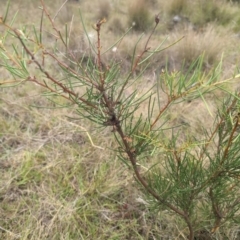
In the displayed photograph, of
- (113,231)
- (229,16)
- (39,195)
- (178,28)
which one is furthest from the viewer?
(229,16)

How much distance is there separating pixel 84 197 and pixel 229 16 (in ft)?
9.64

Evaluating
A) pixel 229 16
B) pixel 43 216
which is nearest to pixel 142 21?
pixel 229 16

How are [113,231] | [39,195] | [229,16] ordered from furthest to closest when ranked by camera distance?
[229,16], [39,195], [113,231]

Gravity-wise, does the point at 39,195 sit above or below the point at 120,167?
below

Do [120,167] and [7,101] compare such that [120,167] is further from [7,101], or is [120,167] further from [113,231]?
[7,101]

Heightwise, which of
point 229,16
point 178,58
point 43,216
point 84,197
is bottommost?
point 43,216

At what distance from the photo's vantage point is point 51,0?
13.3 ft

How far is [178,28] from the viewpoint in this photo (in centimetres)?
310

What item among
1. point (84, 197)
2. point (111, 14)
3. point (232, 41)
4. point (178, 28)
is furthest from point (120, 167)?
point (111, 14)

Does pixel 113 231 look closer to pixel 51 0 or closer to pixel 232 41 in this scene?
pixel 232 41

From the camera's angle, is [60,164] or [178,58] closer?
[60,164]

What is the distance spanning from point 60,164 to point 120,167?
268 mm

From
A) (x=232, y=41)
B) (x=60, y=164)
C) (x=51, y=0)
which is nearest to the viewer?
(x=60, y=164)

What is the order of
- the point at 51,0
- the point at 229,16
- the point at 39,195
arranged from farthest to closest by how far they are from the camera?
the point at 51,0
the point at 229,16
the point at 39,195
